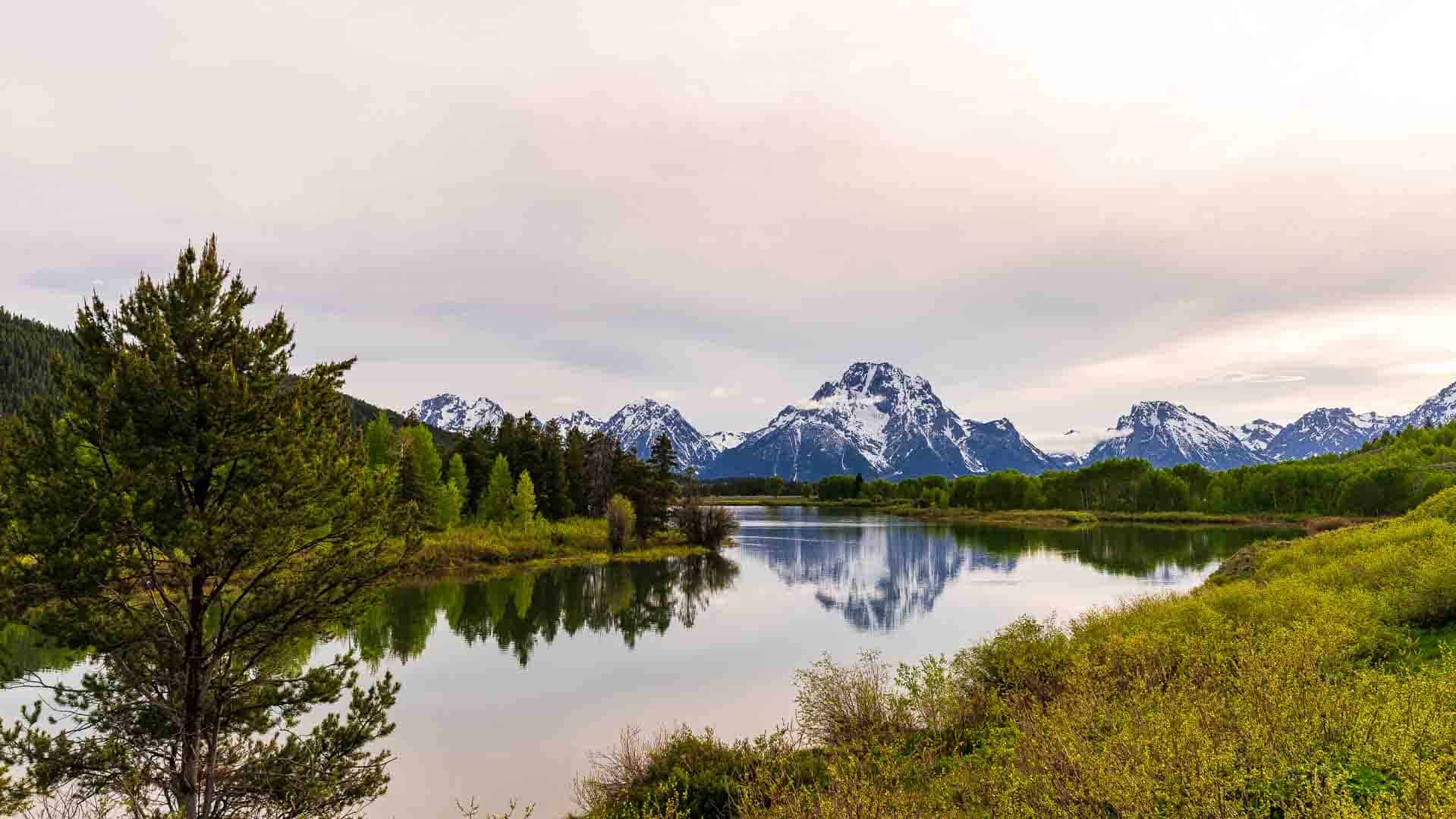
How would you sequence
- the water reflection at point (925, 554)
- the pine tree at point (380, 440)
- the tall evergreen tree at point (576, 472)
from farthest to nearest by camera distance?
the tall evergreen tree at point (576, 472), the pine tree at point (380, 440), the water reflection at point (925, 554)

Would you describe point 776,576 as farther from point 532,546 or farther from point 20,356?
point 20,356

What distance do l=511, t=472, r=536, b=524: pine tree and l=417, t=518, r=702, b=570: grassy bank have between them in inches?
52.2

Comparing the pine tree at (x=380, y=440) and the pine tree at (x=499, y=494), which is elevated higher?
the pine tree at (x=380, y=440)

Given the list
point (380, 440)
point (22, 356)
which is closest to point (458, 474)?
point (380, 440)

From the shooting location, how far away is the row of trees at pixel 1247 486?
10919 cm

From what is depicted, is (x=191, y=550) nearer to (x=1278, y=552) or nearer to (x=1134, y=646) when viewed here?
(x=1134, y=646)

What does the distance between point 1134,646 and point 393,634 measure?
3368 centimetres

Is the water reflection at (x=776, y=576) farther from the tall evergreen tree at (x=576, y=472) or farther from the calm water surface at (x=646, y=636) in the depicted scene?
the tall evergreen tree at (x=576, y=472)

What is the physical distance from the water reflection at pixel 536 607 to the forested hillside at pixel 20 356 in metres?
146

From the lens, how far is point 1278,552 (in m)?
34.3

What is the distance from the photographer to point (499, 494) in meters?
76.8

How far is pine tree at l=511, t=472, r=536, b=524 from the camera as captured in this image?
74.4 meters

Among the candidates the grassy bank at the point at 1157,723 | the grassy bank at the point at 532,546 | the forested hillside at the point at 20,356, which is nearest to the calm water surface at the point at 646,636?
the grassy bank at the point at 1157,723

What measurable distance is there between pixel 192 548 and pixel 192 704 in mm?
3535
